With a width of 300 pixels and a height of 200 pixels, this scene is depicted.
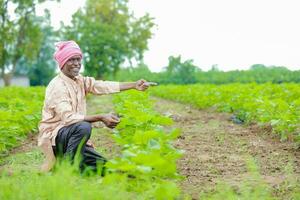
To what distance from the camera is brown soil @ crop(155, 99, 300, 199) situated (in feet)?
19.1

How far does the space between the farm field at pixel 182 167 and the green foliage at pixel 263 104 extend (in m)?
0.22

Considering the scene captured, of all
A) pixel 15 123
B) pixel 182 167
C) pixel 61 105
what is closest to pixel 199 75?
pixel 15 123

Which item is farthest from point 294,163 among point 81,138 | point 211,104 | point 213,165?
point 211,104

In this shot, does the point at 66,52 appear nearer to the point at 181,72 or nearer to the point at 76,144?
the point at 76,144

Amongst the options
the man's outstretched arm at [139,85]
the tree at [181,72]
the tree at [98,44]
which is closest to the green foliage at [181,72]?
the tree at [181,72]

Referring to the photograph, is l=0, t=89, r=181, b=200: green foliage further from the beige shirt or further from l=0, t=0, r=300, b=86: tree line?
l=0, t=0, r=300, b=86: tree line

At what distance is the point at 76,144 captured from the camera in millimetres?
5508

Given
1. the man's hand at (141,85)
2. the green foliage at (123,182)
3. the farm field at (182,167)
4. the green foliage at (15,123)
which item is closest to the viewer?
the green foliage at (123,182)

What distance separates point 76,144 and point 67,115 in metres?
0.30

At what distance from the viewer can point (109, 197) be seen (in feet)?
12.5

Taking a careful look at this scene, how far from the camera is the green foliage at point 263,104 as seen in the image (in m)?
8.32

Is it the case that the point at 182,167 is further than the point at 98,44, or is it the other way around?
the point at 98,44

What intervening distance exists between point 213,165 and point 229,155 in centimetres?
74

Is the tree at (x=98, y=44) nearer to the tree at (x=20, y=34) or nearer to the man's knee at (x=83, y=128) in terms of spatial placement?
the tree at (x=20, y=34)
